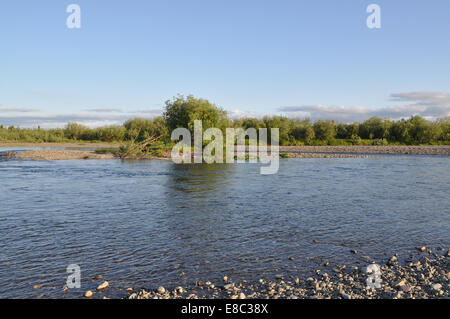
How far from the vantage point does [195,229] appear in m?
15.5

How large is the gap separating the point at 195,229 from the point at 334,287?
24.4 ft

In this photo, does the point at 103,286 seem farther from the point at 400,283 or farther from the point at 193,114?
the point at 193,114

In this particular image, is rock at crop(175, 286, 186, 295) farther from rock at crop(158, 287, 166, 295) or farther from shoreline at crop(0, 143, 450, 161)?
shoreline at crop(0, 143, 450, 161)

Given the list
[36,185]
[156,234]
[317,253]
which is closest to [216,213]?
[156,234]

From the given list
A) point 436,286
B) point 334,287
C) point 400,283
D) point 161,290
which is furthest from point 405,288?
point 161,290

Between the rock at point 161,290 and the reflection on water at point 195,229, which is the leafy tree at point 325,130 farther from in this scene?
the rock at point 161,290

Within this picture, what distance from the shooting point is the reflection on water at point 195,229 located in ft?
35.1

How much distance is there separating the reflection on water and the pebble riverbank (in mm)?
624

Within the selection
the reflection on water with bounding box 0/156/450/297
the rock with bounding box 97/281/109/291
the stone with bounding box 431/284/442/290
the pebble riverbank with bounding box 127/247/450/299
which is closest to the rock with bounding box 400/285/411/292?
the pebble riverbank with bounding box 127/247/450/299

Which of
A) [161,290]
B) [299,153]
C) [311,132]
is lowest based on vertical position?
[161,290]

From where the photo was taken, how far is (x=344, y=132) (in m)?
120

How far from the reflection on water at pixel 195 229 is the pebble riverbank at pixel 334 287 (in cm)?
62

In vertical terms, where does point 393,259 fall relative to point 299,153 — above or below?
below
